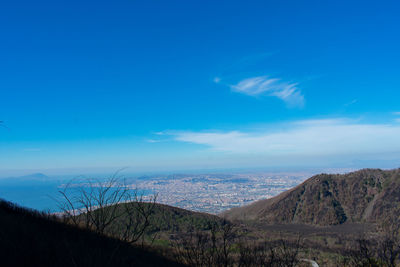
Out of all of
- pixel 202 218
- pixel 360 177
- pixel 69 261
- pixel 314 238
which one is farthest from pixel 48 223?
pixel 360 177

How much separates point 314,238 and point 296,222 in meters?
31.5

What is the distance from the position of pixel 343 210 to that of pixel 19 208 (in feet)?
384

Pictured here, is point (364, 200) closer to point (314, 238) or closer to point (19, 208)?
point (314, 238)

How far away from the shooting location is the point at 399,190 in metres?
95.8

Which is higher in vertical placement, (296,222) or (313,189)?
(313,189)

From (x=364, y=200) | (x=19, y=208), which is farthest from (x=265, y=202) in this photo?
(x=19, y=208)

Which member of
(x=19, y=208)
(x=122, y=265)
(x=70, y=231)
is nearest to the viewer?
(x=122, y=265)

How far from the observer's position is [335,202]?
105688 mm

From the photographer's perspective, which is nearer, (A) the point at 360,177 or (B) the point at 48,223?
(B) the point at 48,223

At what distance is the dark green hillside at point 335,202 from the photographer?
3760 inches

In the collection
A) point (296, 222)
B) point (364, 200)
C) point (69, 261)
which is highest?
point (69, 261)

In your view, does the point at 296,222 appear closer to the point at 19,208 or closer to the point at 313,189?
the point at 313,189

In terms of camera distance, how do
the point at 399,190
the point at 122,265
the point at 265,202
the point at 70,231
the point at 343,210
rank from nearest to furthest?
1. the point at 122,265
2. the point at 70,231
3. the point at 399,190
4. the point at 343,210
5. the point at 265,202

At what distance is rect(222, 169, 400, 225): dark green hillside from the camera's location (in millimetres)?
95500
